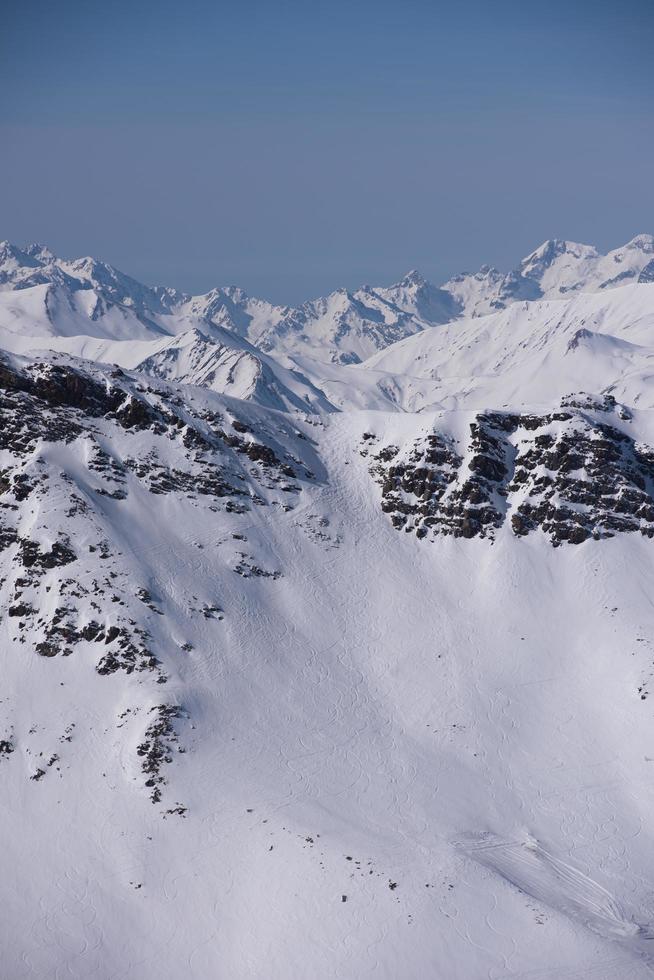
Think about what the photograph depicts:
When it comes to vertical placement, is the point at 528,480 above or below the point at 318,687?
above

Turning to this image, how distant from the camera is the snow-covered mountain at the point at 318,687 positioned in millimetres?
60156

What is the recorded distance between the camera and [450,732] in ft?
259

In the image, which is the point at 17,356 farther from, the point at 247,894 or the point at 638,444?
the point at 638,444

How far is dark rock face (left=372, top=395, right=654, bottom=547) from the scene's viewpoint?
3939 inches

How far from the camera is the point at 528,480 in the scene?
343ft

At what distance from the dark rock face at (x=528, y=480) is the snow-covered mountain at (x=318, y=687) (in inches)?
13.0

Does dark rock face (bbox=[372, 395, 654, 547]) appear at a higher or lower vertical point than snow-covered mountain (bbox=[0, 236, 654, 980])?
higher

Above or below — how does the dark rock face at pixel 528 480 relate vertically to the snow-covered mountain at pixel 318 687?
above

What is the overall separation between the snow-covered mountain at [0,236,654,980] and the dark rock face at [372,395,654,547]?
0.33m

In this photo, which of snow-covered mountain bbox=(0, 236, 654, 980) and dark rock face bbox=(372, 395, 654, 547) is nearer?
snow-covered mountain bbox=(0, 236, 654, 980)

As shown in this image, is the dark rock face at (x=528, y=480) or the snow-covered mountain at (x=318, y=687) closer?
the snow-covered mountain at (x=318, y=687)

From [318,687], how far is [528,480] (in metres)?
41.0

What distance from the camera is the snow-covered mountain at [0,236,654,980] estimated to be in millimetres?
60156

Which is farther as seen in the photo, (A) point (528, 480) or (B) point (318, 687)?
(A) point (528, 480)
